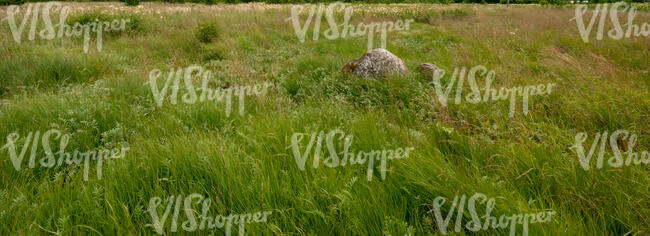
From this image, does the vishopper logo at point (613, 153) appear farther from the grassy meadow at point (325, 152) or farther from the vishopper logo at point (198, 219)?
the vishopper logo at point (198, 219)

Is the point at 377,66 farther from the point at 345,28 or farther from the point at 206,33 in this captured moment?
the point at 345,28

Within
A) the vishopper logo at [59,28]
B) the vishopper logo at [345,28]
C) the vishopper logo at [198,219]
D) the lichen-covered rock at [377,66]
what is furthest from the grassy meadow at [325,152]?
the vishopper logo at [345,28]

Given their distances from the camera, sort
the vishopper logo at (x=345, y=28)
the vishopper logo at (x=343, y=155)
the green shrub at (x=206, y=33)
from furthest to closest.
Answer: the vishopper logo at (x=345, y=28)
the green shrub at (x=206, y=33)
the vishopper logo at (x=343, y=155)

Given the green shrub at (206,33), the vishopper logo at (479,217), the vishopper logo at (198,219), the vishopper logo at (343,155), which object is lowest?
the vishopper logo at (198,219)

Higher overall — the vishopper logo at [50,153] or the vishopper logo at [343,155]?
the vishopper logo at [343,155]

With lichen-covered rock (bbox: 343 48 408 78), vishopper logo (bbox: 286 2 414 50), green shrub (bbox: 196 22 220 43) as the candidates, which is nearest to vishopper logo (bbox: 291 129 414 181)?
lichen-covered rock (bbox: 343 48 408 78)

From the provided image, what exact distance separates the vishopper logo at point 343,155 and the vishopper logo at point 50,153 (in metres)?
1.39

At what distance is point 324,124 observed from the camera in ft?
10.2

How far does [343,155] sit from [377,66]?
3134 millimetres

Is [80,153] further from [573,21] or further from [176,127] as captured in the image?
[573,21]

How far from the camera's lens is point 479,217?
1.74 m

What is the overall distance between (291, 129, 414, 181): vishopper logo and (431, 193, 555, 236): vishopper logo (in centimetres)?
47

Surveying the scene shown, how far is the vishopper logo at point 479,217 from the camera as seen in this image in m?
1.67

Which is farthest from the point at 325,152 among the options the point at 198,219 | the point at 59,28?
the point at 59,28
